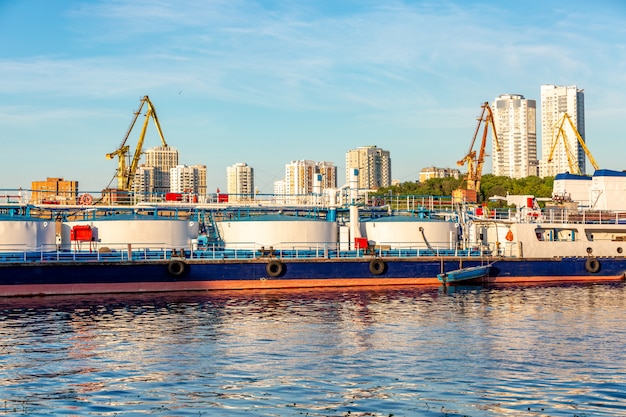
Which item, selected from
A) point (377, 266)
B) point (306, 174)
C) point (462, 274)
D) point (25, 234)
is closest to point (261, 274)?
point (377, 266)

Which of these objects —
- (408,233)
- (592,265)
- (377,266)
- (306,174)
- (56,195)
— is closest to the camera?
(377,266)

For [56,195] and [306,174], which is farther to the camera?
[306,174]

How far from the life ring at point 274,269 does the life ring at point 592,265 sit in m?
24.6

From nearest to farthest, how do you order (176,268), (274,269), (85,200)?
(176,268)
(274,269)
(85,200)

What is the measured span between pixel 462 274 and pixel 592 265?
461 inches

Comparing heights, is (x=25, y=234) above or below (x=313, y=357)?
above

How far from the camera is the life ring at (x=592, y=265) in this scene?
63.9 meters

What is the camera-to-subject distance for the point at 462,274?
60.1m

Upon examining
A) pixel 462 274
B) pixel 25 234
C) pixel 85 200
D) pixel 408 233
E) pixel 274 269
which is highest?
pixel 85 200

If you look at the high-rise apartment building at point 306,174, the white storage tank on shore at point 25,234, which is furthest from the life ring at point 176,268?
the high-rise apartment building at point 306,174

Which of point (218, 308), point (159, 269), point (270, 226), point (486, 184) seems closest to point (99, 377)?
point (218, 308)

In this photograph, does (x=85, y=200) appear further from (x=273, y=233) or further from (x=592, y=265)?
(x=592, y=265)

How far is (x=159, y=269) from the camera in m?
55.4

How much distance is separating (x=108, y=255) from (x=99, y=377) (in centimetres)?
2891
